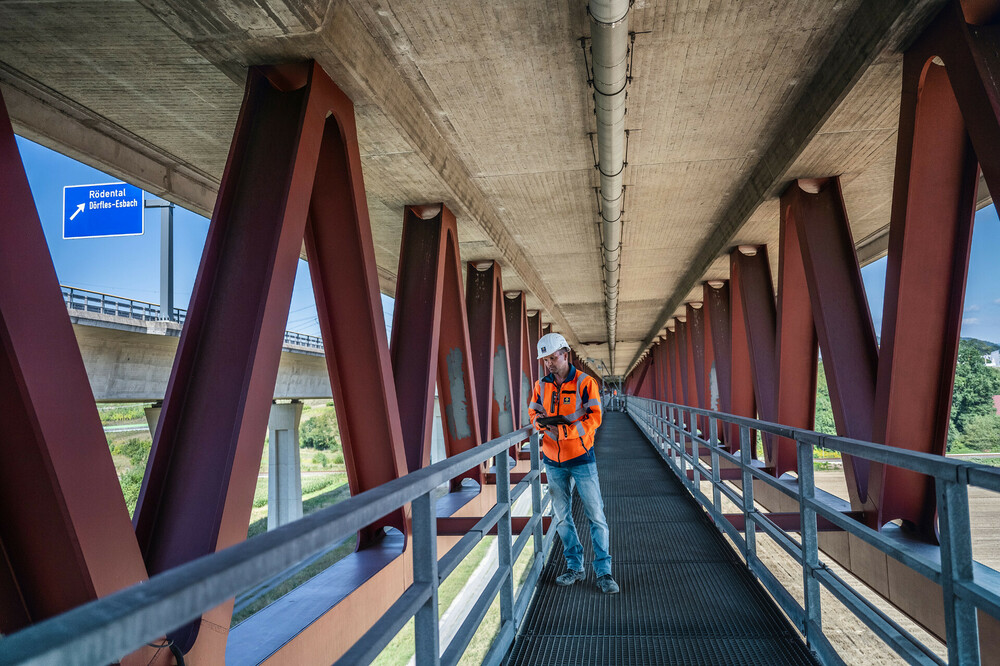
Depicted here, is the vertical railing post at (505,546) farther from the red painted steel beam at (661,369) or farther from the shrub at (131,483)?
the shrub at (131,483)

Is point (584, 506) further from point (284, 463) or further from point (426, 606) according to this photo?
point (284, 463)

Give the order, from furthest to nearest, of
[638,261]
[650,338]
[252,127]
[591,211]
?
[650,338] < [638,261] < [591,211] < [252,127]

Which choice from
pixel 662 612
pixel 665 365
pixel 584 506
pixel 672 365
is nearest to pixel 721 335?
pixel 584 506

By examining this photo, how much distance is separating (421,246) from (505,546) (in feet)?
19.0

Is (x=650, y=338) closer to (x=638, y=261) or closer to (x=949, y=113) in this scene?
(x=638, y=261)

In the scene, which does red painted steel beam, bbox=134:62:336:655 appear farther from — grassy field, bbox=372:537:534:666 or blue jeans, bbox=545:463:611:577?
grassy field, bbox=372:537:534:666

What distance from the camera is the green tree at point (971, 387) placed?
2857 cm

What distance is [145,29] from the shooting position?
4.82m

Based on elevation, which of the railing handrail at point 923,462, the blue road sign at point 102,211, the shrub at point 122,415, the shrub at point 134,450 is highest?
the blue road sign at point 102,211

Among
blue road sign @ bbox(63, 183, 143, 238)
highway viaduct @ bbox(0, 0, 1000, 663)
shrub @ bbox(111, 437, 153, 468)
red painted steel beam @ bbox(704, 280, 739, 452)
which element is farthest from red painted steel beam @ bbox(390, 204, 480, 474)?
shrub @ bbox(111, 437, 153, 468)

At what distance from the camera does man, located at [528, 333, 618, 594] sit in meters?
4.65

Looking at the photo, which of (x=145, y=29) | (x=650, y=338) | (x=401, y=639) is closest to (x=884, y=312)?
(x=145, y=29)

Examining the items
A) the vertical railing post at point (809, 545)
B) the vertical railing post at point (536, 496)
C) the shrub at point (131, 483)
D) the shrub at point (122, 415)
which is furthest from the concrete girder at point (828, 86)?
the shrub at point (122, 415)

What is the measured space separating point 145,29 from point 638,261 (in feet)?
37.4
